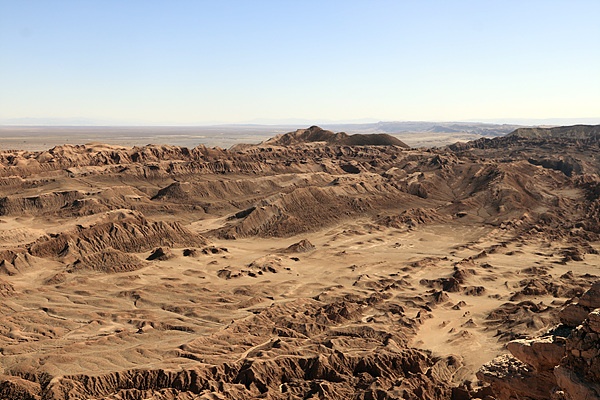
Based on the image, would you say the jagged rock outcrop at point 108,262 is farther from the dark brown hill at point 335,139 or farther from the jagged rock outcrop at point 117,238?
the dark brown hill at point 335,139

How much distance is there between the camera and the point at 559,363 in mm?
13789

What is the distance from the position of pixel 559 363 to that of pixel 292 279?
33.9 m

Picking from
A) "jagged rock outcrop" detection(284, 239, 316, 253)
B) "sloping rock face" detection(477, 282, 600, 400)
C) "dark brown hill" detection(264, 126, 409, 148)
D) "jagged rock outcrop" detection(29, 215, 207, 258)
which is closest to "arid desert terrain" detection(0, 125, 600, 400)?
"sloping rock face" detection(477, 282, 600, 400)

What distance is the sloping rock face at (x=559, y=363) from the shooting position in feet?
40.6

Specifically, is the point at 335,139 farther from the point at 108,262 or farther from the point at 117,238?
the point at 108,262

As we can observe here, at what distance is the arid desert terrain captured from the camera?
79.8ft

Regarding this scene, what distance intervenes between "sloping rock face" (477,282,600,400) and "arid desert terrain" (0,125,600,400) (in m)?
0.05

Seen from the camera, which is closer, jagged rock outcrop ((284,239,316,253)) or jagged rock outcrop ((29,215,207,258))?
jagged rock outcrop ((29,215,207,258))

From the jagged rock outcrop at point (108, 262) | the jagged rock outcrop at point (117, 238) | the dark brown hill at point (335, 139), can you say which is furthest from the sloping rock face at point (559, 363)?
the dark brown hill at point (335, 139)

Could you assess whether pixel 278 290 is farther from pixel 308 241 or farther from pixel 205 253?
pixel 308 241

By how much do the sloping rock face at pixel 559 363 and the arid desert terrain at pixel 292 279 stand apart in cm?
5

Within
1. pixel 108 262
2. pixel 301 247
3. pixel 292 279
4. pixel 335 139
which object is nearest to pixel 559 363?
pixel 292 279

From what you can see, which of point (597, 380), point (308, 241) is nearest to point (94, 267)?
point (308, 241)

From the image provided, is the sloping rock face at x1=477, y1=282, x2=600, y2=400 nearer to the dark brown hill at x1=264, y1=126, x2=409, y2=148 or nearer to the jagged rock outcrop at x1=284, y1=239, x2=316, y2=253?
the jagged rock outcrop at x1=284, y1=239, x2=316, y2=253
